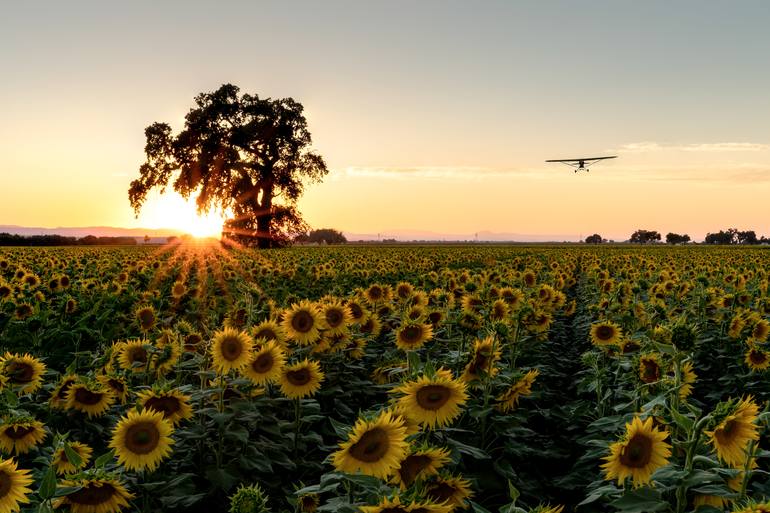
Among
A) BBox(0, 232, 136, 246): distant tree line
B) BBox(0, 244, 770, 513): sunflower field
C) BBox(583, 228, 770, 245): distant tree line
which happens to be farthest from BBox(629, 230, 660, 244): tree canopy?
BBox(0, 244, 770, 513): sunflower field

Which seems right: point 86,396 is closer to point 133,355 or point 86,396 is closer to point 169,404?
point 169,404

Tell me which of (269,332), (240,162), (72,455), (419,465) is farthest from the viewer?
(240,162)

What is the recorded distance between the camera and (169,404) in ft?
13.6

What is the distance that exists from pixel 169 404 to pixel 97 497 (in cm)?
102

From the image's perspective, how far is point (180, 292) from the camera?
10.9 m

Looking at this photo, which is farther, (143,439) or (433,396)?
(143,439)

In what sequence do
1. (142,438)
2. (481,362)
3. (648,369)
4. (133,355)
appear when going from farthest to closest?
(133,355), (648,369), (481,362), (142,438)

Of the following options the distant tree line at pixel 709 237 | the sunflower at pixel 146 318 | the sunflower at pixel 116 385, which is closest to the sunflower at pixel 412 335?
the sunflower at pixel 116 385

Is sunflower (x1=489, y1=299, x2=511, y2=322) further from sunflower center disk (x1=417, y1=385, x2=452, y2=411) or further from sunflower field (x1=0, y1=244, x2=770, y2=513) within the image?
sunflower center disk (x1=417, y1=385, x2=452, y2=411)

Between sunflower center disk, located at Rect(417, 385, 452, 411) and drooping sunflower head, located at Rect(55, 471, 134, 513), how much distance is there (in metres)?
1.62

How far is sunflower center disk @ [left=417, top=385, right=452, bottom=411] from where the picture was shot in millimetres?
3453

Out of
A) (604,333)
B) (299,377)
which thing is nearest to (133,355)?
(299,377)

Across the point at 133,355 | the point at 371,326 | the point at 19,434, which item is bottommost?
the point at 19,434

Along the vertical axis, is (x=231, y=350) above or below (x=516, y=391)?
above
